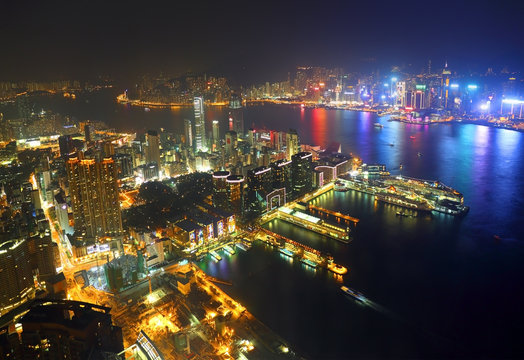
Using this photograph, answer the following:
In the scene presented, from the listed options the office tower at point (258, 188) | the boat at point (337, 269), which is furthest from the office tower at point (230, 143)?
the boat at point (337, 269)

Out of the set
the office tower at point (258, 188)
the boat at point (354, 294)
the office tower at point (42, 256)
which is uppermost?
the office tower at point (258, 188)

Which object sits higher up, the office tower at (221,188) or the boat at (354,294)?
the office tower at (221,188)

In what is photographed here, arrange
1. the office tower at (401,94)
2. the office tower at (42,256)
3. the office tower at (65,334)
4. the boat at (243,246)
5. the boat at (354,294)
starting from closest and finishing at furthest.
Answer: the office tower at (65,334)
the boat at (354,294)
the office tower at (42,256)
the boat at (243,246)
the office tower at (401,94)

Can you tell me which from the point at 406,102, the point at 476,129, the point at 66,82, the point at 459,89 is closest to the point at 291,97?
the point at 406,102

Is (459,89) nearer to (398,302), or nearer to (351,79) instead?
(351,79)

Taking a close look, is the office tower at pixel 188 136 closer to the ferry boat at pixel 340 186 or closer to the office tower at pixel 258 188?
the office tower at pixel 258 188
